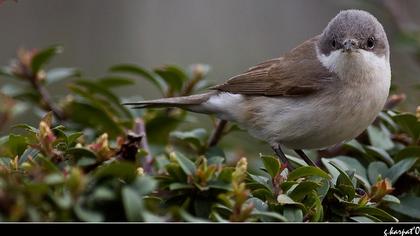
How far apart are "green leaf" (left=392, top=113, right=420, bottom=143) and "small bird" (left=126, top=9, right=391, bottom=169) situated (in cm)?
27

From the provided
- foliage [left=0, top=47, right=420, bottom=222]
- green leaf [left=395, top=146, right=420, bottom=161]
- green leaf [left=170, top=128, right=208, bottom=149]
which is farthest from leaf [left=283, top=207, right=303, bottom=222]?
green leaf [left=170, top=128, right=208, bottom=149]

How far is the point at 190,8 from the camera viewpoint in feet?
27.5

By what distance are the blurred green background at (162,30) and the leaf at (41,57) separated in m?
3.66

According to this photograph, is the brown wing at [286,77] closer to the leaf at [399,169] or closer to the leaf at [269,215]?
the leaf at [399,169]

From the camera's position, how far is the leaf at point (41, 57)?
3652 mm

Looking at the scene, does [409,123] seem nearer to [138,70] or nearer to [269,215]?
[138,70]

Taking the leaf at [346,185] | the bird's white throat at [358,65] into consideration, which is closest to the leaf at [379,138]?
the bird's white throat at [358,65]

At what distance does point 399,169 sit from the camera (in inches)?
123

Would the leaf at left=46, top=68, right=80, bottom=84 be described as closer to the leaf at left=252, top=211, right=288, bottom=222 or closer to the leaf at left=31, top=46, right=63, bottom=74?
the leaf at left=31, top=46, right=63, bottom=74

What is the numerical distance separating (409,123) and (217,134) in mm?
982

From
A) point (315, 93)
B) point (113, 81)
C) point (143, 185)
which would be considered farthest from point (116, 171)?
point (315, 93)

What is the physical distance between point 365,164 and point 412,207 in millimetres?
563

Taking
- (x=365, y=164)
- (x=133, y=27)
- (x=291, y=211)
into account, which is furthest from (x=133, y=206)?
(x=133, y=27)

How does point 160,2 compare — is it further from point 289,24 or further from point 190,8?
point 289,24
